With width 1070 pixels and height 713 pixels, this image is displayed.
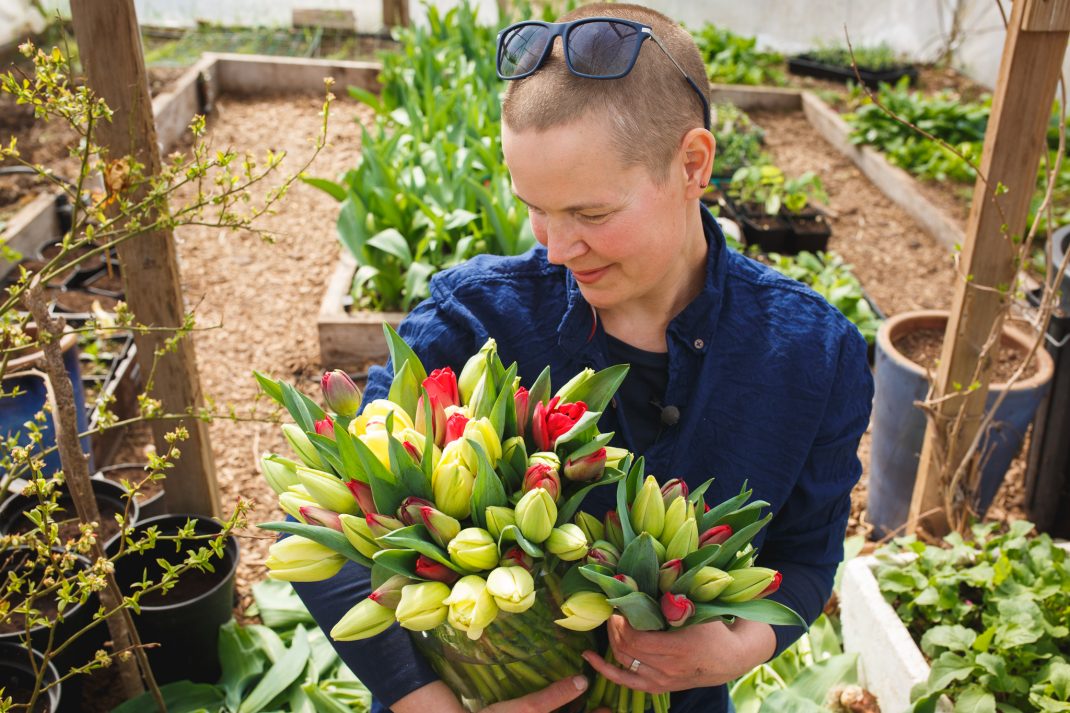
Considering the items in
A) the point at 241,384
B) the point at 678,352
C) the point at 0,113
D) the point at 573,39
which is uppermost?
the point at 573,39

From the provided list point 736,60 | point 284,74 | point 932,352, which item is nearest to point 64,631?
point 932,352

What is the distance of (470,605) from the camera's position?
969 millimetres

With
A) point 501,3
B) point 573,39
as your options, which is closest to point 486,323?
point 573,39

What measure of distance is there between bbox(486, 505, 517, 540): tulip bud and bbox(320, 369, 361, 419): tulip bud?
0.85 feet

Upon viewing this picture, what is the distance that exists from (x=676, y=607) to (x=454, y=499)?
27 centimetres

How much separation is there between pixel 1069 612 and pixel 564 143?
64.8 inches

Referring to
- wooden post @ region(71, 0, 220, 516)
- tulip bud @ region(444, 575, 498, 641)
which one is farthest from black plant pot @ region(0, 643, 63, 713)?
tulip bud @ region(444, 575, 498, 641)

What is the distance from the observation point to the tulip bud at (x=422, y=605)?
0.98 metres

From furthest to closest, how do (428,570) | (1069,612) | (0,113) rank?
(0,113) < (1069,612) < (428,570)

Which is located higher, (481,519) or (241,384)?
(481,519)

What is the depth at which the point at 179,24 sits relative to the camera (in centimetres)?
901

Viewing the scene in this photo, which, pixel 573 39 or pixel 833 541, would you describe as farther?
pixel 833 541

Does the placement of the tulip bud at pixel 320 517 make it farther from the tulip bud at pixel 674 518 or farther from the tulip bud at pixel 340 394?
the tulip bud at pixel 674 518

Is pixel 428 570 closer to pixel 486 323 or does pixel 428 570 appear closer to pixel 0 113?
pixel 486 323
